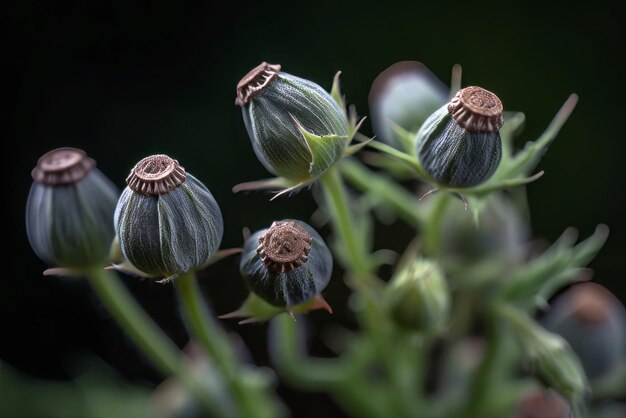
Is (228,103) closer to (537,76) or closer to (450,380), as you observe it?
(537,76)

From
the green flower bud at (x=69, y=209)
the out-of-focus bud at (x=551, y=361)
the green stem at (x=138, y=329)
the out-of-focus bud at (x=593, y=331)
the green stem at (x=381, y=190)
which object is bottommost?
the out-of-focus bud at (x=593, y=331)

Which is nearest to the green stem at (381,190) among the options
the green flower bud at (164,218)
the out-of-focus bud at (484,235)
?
the out-of-focus bud at (484,235)

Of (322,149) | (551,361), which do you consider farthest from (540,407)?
(322,149)

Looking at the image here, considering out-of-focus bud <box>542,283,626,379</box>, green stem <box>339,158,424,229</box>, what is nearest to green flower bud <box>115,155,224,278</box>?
green stem <box>339,158,424,229</box>

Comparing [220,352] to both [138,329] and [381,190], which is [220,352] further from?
[381,190]

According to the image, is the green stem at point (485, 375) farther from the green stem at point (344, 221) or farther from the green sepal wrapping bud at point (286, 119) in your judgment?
the green sepal wrapping bud at point (286, 119)

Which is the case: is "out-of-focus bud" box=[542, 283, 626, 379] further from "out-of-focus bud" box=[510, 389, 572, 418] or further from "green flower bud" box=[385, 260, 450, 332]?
"green flower bud" box=[385, 260, 450, 332]

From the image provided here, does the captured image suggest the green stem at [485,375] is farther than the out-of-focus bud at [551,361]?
Yes
